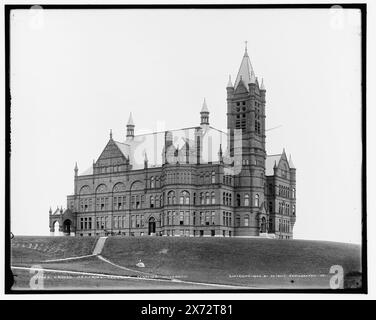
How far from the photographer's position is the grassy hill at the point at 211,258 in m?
21.5

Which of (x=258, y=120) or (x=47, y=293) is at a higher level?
(x=258, y=120)

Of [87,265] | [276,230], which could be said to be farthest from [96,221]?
[276,230]

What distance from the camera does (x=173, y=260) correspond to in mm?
23500

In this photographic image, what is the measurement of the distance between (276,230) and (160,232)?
17.0 feet

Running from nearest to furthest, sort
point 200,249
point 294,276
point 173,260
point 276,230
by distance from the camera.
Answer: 1. point 294,276
2. point 173,260
3. point 200,249
4. point 276,230

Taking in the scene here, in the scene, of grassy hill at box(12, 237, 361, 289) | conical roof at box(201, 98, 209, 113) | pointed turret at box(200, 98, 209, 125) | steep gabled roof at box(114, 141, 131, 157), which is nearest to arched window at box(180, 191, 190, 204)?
grassy hill at box(12, 237, 361, 289)

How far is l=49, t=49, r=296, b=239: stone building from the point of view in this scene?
Answer: 27156 millimetres

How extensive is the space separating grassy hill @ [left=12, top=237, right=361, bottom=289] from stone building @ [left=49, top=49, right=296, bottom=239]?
1326mm

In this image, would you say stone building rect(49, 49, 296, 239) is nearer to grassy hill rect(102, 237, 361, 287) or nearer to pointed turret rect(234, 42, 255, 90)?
Result: grassy hill rect(102, 237, 361, 287)

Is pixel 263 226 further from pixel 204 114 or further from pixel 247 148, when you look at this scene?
pixel 204 114

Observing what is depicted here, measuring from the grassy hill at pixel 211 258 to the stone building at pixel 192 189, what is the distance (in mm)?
1326
